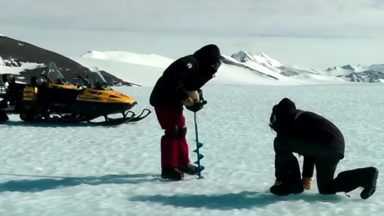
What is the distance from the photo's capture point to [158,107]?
611cm

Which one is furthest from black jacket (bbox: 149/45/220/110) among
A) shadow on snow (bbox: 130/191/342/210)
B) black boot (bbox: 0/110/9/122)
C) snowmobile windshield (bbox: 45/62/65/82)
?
black boot (bbox: 0/110/9/122)

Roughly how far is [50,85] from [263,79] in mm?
188134

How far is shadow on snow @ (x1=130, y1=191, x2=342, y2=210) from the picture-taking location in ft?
17.0

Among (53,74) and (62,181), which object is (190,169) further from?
(53,74)

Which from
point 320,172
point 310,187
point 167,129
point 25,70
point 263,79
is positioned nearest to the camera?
point 320,172

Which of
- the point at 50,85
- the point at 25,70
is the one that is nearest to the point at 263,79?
the point at 25,70

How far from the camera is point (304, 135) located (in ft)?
17.0

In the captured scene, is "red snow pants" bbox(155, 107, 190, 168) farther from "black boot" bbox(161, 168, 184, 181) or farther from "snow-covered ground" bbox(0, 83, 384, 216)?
"snow-covered ground" bbox(0, 83, 384, 216)

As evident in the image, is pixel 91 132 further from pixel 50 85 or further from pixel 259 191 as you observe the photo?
pixel 259 191

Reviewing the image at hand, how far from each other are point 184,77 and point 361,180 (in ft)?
6.45

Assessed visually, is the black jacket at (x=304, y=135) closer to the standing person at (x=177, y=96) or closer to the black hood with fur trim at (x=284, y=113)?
the black hood with fur trim at (x=284, y=113)

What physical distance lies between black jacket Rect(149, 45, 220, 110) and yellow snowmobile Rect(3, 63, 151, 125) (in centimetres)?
531

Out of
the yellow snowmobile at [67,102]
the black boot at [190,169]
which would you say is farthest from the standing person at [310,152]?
the yellow snowmobile at [67,102]

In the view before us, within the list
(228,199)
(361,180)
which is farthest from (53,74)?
(361,180)
